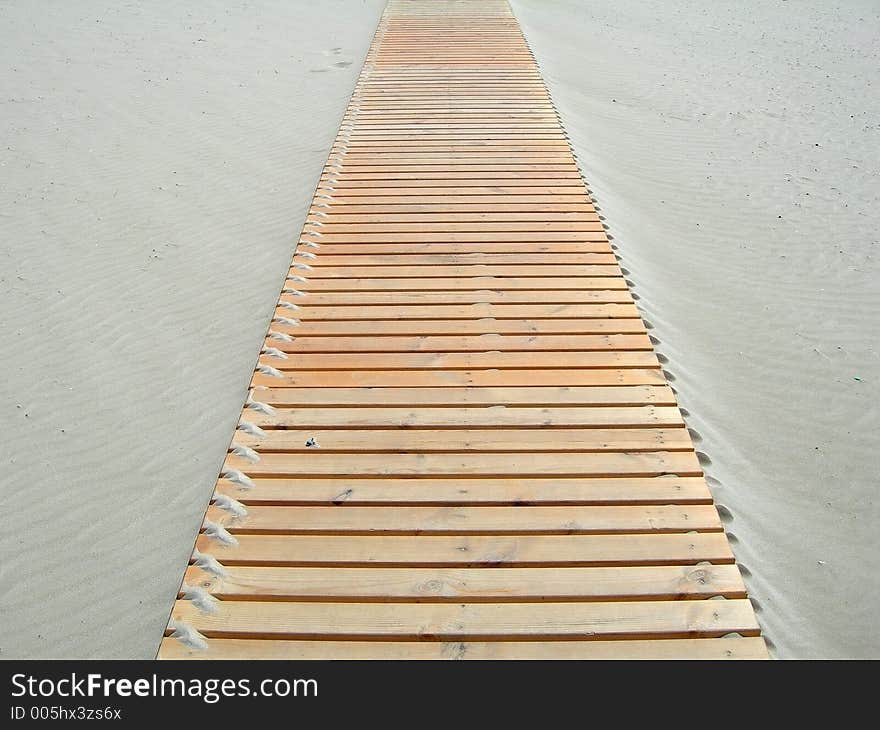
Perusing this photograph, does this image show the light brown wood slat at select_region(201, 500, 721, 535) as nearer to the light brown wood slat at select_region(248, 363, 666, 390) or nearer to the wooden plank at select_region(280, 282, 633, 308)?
the light brown wood slat at select_region(248, 363, 666, 390)

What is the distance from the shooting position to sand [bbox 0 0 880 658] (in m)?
3.33

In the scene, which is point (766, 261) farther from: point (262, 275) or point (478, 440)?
point (262, 275)

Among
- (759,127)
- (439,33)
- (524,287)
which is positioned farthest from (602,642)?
(439,33)

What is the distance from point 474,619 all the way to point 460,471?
778mm

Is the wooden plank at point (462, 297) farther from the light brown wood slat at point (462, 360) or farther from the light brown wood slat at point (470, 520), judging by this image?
the light brown wood slat at point (470, 520)

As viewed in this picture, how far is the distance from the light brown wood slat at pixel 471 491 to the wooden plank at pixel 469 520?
0.04m

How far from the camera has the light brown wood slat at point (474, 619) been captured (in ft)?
8.68

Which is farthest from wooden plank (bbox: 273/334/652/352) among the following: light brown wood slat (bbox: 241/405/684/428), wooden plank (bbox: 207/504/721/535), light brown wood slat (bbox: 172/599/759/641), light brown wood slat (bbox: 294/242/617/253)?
light brown wood slat (bbox: 172/599/759/641)

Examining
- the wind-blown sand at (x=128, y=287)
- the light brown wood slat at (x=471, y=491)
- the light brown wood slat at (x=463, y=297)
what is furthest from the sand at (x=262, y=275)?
the light brown wood slat at (x=463, y=297)

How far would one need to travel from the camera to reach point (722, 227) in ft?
21.6

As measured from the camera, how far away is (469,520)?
3.07m
